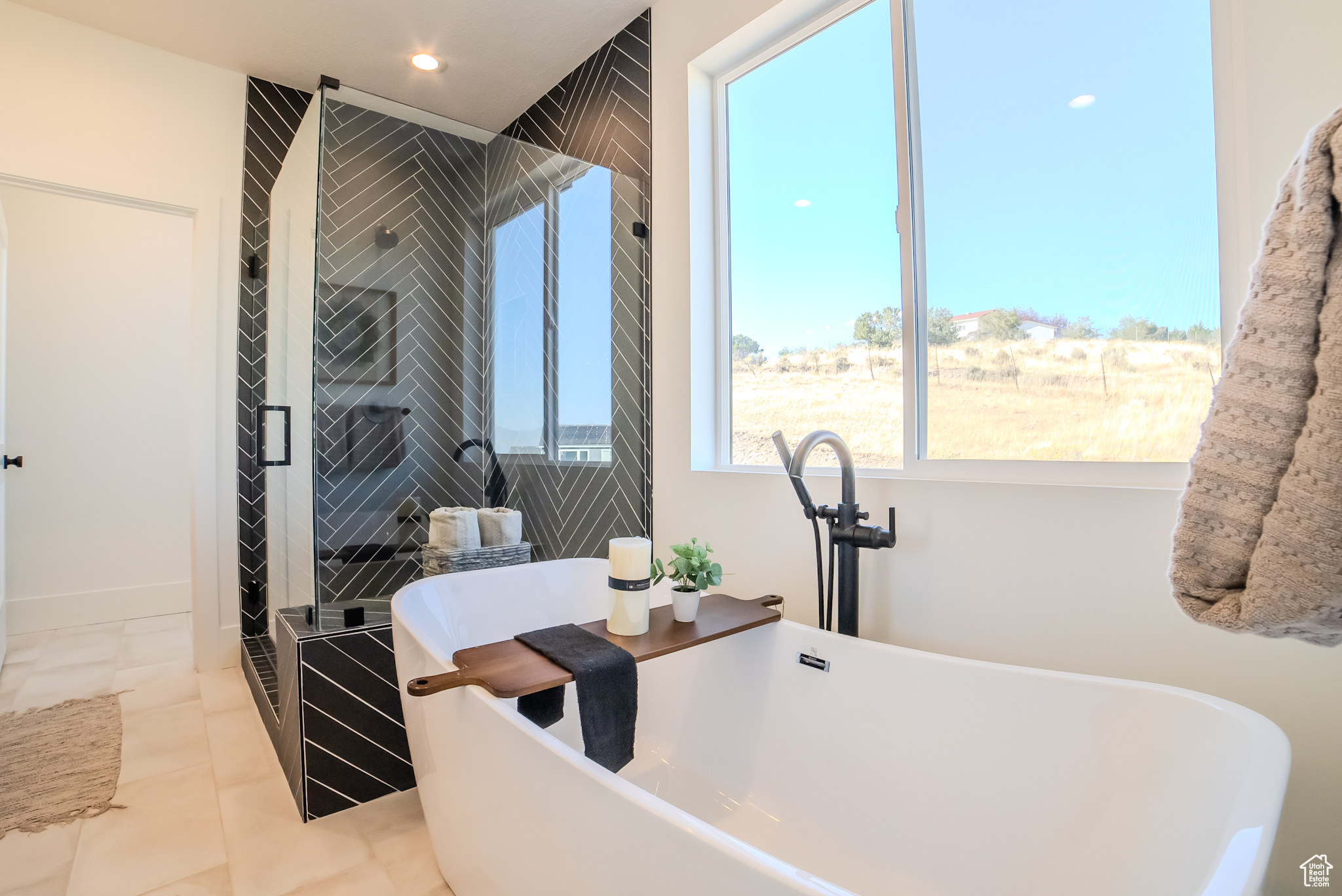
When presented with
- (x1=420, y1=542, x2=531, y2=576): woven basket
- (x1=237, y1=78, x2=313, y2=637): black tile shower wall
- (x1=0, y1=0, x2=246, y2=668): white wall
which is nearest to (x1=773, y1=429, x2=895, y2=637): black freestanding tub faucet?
(x1=420, y1=542, x2=531, y2=576): woven basket

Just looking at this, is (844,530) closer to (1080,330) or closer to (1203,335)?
(1080,330)

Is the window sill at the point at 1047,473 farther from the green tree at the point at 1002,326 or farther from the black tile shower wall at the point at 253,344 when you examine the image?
the black tile shower wall at the point at 253,344

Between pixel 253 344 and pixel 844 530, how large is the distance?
2843mm

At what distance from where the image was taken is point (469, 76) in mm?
2969

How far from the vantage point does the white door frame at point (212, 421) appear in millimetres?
2918

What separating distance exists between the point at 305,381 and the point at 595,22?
1.79 metres

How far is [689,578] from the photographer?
1.63 meters

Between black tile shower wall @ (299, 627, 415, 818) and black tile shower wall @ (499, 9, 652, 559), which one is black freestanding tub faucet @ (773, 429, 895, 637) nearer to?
black tile shower wall @ (499, 9, 652, 559)

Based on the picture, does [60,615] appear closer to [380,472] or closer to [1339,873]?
[380,472]

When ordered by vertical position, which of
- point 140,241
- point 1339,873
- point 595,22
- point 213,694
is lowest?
point 213,694

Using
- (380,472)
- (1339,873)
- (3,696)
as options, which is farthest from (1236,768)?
(3,696)

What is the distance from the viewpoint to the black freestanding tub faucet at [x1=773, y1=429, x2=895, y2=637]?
5.15 feet

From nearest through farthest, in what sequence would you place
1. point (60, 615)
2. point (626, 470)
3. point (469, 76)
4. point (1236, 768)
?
1. point (1236, 768)
2. point (626, 470)
3. point (469, 76)
4. point (60, 615)

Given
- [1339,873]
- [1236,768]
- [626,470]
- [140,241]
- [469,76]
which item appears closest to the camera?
[1236,768]
